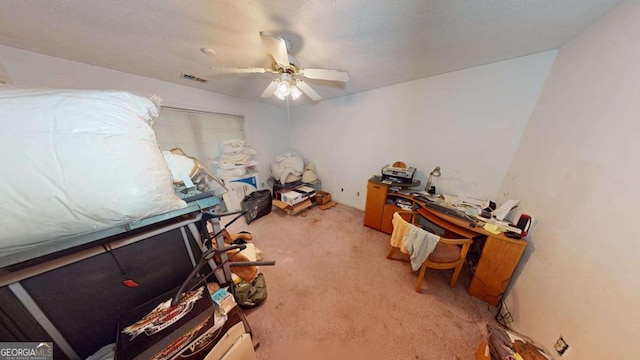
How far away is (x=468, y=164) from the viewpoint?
2043 mm

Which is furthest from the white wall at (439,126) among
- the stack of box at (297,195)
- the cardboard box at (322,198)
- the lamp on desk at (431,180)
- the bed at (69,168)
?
the bed at (69,168)

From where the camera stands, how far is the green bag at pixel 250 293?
1399 millimetres

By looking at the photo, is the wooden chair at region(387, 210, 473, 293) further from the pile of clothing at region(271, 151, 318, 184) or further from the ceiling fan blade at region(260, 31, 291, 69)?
the pile of clothing at region(271, 151, 318, 184)

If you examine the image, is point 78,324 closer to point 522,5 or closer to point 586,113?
point 522,5

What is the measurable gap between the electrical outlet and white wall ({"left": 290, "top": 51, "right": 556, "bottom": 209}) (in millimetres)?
1419

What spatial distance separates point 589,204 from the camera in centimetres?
95

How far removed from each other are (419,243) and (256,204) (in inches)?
95.2

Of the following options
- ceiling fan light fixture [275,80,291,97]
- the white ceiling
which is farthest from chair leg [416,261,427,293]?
ceiling fan light fixture [275,80,291,97]

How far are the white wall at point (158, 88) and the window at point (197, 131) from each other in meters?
0.16

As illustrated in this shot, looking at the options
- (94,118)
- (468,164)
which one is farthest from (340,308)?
(468,164)

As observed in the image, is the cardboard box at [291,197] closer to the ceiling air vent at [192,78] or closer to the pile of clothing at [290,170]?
the pile of clothing at [290,170]

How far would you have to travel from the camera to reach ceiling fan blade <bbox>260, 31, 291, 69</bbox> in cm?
107

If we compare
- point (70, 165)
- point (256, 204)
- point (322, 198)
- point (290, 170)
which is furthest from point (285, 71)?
point (322, 198)

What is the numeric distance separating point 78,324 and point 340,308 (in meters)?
1.56
